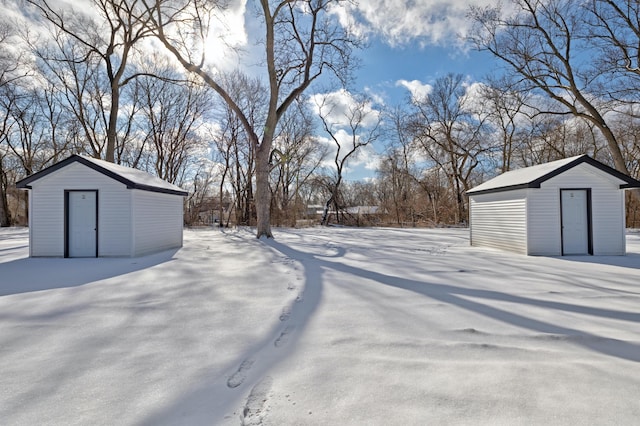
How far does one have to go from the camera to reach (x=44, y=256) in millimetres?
7941

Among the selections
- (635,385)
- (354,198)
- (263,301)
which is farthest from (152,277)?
(354,198)

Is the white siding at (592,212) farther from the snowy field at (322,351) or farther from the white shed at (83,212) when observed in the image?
the white shed at (83,212)

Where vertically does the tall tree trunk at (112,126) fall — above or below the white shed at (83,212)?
above

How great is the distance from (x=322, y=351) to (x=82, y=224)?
838 cm

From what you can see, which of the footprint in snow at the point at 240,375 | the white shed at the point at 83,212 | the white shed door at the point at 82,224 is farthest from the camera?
the white shed door at the point at 82,224

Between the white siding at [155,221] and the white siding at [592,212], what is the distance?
408 inches

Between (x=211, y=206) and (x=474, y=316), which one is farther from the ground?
(x=211, y=206)

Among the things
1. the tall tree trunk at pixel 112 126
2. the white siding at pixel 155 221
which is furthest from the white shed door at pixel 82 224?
the tall tree trunk at pixel 112 126

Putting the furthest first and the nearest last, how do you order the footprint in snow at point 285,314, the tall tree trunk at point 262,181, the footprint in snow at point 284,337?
the tall tree trunk at point 262,181 < the footprint in snow at point 285,314 < the footprint in snow at point 284,337

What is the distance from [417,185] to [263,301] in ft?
81.4

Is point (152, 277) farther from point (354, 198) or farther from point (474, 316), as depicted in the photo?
point (354, 198)

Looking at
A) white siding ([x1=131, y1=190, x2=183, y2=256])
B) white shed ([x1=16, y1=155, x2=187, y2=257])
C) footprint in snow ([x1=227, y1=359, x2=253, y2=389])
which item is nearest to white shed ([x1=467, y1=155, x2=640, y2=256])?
footprint in snow ([x1=227, y1=359, x2=253, y2=389])

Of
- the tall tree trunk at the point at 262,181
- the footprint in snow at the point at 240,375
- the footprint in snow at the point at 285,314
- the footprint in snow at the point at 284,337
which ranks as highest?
the tall tree trunk at the point at 262,181

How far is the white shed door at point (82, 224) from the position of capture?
7.98 meters
